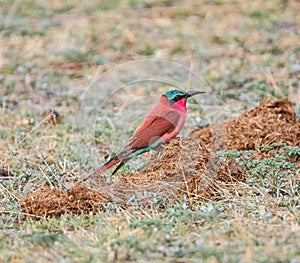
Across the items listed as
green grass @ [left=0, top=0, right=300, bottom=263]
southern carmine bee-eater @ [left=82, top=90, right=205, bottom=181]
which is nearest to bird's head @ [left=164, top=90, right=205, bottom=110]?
southern carmine bee-eater @ [left=82, top=90, right=205, bottom=181]

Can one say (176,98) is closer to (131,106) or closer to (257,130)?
(257,130)

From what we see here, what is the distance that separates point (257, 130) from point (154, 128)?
88cm

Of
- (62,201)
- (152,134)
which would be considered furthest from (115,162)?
(62,201)

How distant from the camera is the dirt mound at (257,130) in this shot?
520 centimetres

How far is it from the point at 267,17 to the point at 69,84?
2841mm

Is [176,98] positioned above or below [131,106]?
above

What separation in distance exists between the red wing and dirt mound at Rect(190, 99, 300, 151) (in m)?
0.46

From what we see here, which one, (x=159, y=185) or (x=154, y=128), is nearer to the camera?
(x=159, y=185)

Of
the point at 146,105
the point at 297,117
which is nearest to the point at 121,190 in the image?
the point at 297,117

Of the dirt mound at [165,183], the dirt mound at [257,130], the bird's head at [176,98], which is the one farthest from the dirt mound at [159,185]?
the dirt mound at [257,130]

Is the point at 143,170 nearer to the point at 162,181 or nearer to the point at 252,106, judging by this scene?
the point at 162,181

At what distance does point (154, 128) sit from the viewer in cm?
476

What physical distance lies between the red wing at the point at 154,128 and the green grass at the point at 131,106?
44 centimetres

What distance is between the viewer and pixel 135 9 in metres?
9.41
